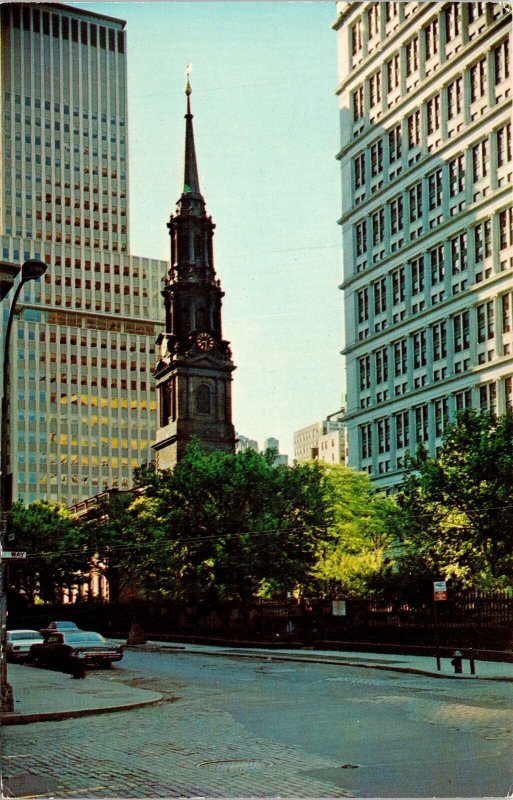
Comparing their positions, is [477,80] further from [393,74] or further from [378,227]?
[378,227]

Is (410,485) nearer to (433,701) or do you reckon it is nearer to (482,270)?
Answer: (433,701)

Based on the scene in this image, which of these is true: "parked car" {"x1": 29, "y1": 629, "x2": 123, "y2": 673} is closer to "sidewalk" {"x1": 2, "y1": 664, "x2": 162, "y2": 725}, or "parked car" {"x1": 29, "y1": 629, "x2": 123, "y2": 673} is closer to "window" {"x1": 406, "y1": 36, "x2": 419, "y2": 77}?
"sidewalk" {"x1": 2, "y1": 664, "x2": 162, "y2": 725}

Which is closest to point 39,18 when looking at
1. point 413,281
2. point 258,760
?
point 258,760

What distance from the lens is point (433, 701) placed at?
23.1 meters


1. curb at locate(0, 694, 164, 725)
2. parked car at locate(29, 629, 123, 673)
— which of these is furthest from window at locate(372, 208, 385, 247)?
curb at locate(0, 694, 164, 725)

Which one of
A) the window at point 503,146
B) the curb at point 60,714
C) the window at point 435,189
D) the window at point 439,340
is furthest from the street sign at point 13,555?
the window at point 439,340

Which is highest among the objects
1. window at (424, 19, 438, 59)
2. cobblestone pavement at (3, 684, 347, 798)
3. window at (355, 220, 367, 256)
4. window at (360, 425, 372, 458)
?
window at (424, 19, 438, 59)

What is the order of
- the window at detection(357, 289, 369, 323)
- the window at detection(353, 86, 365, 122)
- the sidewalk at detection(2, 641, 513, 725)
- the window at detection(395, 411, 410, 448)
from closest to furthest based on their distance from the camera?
the sidewalk at detection(2, 641, 513, 725) → the window at detection(353, 86, 365, 122) → the window at detection(395, 411, 410, 448) → the window at detection(357, 289, 369, 323)

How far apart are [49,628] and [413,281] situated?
123ft

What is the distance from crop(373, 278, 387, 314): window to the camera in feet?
250

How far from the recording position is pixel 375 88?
218ft

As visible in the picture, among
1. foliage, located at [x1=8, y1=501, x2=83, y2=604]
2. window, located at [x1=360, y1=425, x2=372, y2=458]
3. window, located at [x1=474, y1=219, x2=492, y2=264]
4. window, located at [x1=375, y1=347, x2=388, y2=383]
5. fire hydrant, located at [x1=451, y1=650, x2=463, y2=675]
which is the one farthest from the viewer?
window, located at [x1=360, y1=425, x2=372, y2=458]

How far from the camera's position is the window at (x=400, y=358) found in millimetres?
76456

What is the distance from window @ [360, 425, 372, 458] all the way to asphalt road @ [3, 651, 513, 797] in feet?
176
